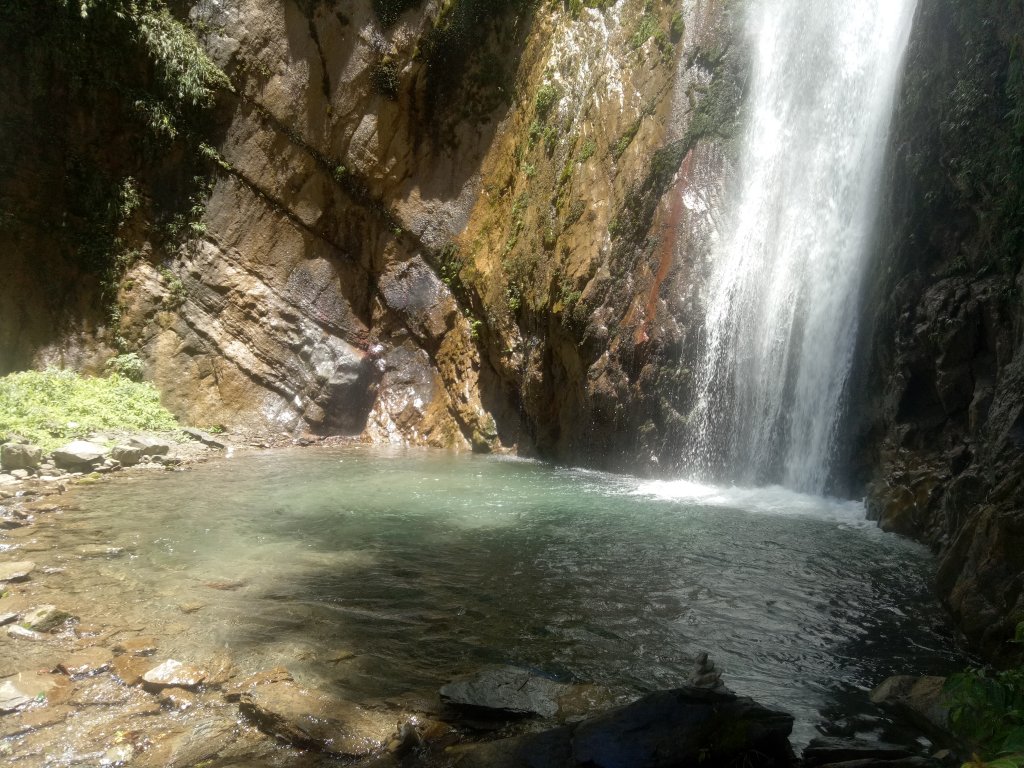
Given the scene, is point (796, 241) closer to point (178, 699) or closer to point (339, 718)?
point (339, 718)

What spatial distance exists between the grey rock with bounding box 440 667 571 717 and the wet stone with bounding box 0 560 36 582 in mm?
3750

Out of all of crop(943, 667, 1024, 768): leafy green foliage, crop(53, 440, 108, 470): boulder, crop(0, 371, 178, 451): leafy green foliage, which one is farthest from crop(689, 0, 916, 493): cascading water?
crop(0, 371, 178, 451): leafy green foliage

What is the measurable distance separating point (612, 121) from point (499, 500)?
8013mm

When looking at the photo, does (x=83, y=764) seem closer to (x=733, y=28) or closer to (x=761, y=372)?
(x=761, y=372)

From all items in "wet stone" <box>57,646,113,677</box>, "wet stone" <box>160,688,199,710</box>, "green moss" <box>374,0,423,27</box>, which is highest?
"green moss" <box>374,0,423,27</box>

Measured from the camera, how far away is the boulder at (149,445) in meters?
11.4

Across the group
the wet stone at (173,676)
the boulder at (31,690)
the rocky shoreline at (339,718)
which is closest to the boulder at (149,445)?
the rocky shoreline at (339,718)

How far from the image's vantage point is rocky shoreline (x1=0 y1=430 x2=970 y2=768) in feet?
10.1

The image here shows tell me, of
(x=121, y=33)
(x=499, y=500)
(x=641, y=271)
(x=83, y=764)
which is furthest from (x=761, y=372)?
(x=121, y=33)

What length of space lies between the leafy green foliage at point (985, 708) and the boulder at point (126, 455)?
11040 mm

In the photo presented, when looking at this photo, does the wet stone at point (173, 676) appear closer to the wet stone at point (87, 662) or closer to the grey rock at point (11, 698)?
the wet stone at point (87, 662)

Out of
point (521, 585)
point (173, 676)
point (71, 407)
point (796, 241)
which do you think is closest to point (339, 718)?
point (173, 676)

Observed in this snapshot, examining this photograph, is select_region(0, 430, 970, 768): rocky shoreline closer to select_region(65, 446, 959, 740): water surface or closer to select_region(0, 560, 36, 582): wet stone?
select_region(65, 446, 959, 740): water surface

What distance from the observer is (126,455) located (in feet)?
36.0
